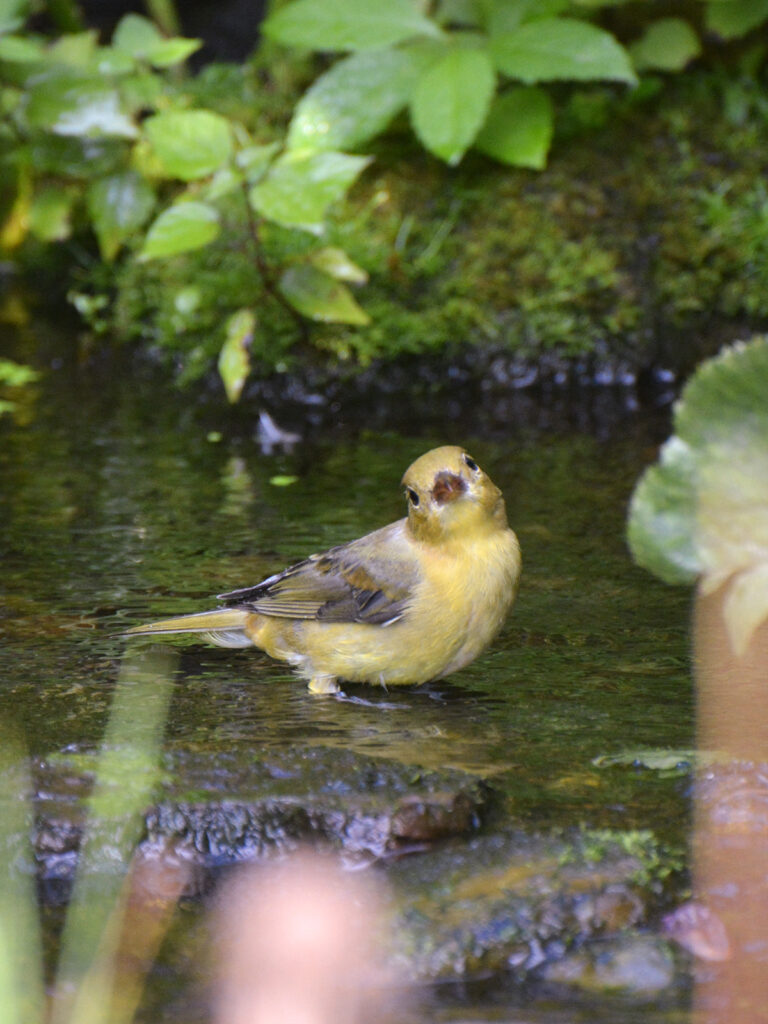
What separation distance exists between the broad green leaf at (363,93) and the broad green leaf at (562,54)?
483mm

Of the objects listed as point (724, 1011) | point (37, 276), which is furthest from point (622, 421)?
point (37, 276)

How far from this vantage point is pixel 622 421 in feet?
22.4

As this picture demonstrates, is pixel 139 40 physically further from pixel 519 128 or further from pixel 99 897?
pixel 99 897

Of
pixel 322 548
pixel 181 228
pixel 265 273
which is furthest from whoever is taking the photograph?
pixel 265 273

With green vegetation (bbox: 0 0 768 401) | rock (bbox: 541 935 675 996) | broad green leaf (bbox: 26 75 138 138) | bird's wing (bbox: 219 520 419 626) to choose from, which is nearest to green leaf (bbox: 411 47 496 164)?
green vegetation (bbox: 0 0 768 401)

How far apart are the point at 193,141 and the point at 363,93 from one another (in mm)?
1218

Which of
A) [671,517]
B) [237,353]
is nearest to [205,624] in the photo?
[671,517]

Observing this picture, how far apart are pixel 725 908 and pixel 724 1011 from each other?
0.28 metres

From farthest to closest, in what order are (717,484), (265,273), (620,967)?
(265,273) → (620,967) → (717,484)

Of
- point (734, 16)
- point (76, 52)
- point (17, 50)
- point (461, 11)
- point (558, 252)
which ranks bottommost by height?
point (558, 252)

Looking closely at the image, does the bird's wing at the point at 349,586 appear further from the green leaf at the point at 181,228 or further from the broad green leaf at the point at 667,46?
the broad green leaf at the point at 667,46

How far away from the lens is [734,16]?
7586 mm

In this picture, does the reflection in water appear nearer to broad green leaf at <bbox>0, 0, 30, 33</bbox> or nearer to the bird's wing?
the bird's wing

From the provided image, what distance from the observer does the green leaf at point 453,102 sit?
22.6ft
